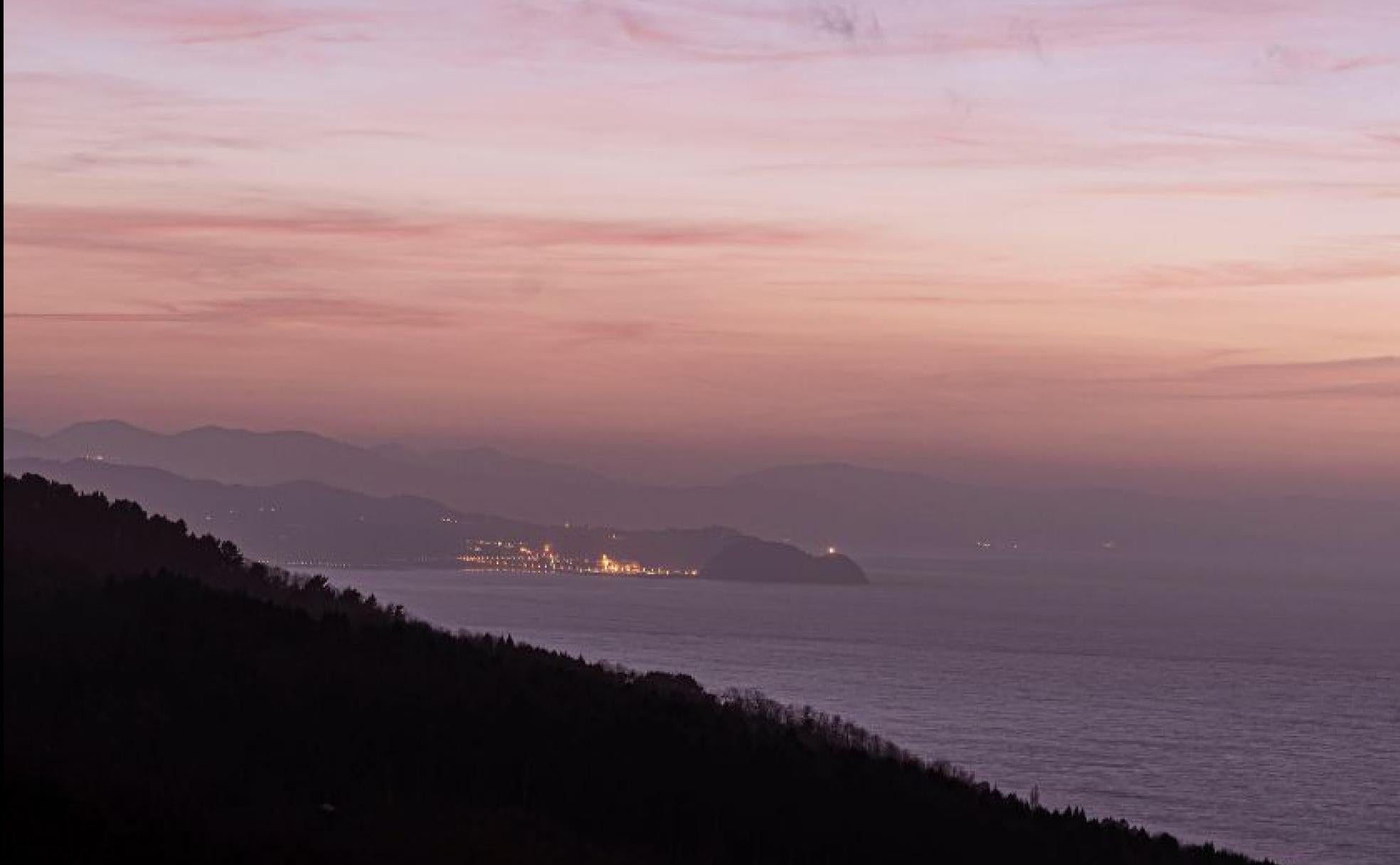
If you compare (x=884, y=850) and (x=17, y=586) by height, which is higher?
(x=17, y=586)

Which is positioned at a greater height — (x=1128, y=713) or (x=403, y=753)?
(x=1128, y=713)

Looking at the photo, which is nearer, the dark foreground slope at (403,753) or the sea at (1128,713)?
the dark foreground slope at (403,753)

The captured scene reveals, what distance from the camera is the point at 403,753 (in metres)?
41.8

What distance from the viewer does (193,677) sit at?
42.8 metres

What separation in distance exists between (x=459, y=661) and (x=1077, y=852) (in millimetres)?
17622

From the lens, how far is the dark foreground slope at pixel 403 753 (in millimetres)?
34469

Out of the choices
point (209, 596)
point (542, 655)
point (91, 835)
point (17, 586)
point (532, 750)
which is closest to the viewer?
point (91, 835)

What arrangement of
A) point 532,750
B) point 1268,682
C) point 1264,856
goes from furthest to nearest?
point 1268,682, point 1264,856, point 532,750

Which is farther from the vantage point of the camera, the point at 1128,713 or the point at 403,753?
the point at 1128,713

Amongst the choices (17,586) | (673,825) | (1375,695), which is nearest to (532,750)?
(673,825)

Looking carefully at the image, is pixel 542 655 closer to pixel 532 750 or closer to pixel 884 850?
pixel 532 750

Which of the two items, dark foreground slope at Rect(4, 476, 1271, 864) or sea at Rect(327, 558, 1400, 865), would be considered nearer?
dark foreground slope at Rect(4, 476, 1271, 864)

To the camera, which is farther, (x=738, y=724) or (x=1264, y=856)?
(x=1264, y=856)

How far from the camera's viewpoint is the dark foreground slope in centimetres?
3447
